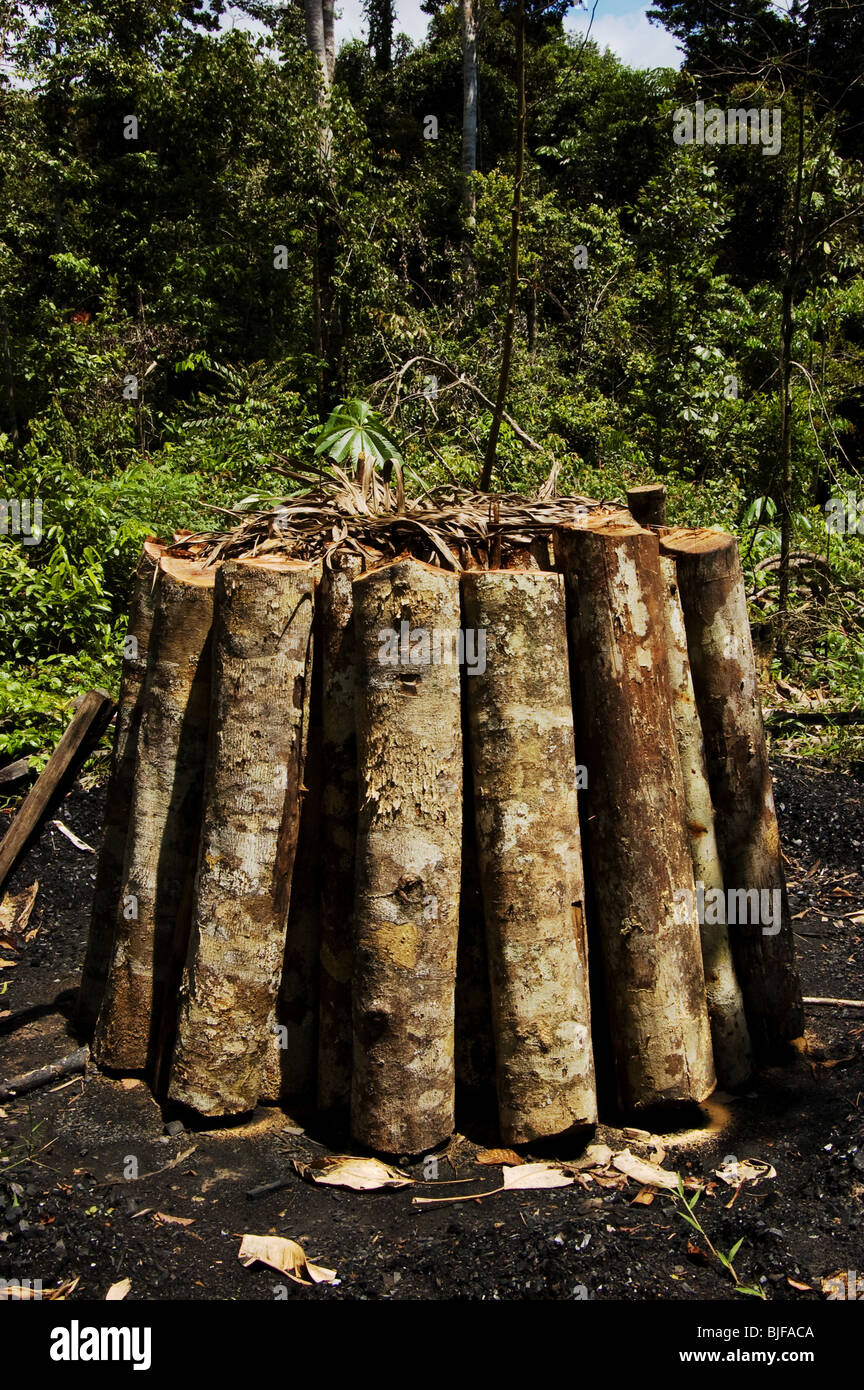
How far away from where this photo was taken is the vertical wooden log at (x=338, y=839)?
299cm

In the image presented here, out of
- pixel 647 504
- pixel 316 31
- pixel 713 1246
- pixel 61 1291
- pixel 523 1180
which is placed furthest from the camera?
pixel 316 31

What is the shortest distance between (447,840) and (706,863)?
0.90 metres

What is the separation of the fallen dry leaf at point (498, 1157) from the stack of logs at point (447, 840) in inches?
1.8

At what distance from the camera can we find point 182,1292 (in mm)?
2301

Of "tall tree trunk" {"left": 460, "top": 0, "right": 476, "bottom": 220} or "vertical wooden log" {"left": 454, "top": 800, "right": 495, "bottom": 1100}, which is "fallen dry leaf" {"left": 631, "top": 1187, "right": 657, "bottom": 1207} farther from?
"tall tree trunk" {"left": 460, "top": 0, "right": 476, "bottom": 220}

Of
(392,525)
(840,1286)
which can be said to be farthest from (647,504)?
(840,1286)

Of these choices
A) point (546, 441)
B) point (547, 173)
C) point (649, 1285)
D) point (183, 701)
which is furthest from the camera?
point (547, 173)

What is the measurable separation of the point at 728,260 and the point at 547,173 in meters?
5.52

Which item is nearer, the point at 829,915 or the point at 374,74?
the point at 829,915

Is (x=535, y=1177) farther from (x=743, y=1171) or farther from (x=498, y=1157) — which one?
(x=743, y=1171)

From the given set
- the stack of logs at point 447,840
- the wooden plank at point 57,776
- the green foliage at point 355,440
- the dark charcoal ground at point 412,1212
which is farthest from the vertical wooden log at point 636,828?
the green foliage at point 355,440

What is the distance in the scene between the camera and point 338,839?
3.00m

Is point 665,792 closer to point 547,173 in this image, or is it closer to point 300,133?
point 300,133

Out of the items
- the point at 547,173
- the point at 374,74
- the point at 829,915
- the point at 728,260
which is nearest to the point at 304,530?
the point at 829,915
